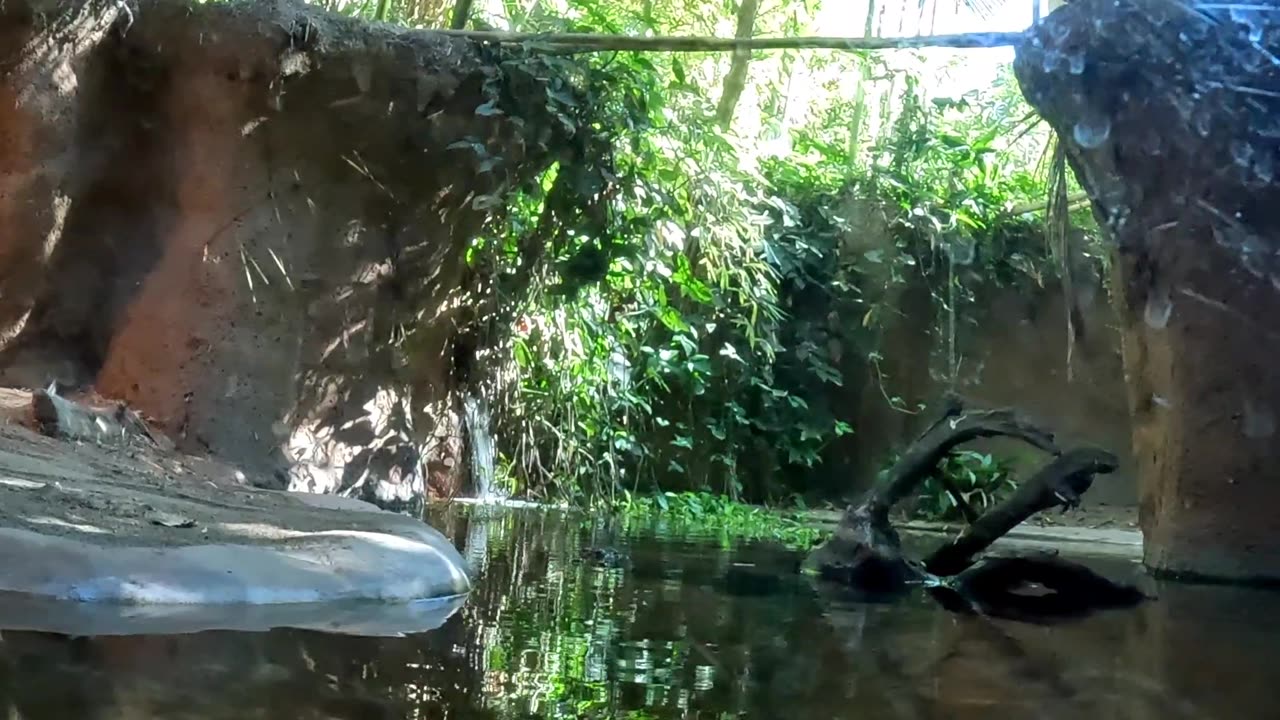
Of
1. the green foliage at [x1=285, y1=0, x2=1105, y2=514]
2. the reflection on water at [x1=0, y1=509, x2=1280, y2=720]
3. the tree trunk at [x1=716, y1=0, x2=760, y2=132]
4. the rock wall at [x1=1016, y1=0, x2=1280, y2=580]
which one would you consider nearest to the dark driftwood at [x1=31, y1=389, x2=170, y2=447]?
the green foliage at [x1=285, y1=0, x2=1105, y2=514]

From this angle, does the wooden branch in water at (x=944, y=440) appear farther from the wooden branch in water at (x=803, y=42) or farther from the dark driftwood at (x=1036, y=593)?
the wooden branch in water at (x=803, y=42)

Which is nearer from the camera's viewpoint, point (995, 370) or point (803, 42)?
point (803, 42)

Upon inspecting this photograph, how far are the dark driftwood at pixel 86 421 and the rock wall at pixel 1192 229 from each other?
4546 millimetres

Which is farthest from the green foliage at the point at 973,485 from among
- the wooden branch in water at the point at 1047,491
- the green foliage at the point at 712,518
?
the wooden branch in water at the point at 1047,491

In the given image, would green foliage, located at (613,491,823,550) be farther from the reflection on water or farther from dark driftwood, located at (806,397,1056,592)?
the reflection on water

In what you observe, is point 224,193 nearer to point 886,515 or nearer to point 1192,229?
point 886,515

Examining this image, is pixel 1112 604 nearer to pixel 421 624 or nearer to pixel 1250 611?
pixel 1250 611

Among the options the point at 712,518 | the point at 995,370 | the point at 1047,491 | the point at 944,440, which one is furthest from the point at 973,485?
the point at 1047,491

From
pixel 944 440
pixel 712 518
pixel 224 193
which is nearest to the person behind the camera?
pixel 944 440

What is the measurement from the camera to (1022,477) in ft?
33.5

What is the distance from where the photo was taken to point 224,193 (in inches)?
245

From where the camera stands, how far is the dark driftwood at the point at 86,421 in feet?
17.0

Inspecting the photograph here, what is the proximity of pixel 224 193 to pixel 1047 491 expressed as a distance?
4.29 metres

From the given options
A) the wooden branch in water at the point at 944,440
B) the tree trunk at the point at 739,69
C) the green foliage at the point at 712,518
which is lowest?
the green foliage at the point at 712,518
